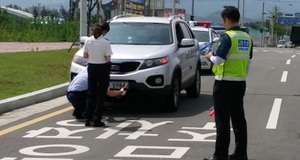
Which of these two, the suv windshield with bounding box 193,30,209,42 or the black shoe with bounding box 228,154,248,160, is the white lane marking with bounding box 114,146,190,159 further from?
the suv windshield with bounding box 193,30,209,42

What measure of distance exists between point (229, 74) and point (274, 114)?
15.4 feet

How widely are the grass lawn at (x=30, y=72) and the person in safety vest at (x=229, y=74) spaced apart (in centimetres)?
626

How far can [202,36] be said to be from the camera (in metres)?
23.0

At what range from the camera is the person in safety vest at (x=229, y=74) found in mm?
7422

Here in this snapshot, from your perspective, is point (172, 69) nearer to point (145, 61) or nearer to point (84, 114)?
point (145, 61)

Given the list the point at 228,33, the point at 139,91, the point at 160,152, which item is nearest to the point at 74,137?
the point at 160,152

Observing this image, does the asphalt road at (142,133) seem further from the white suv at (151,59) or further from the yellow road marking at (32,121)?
the white suv at (151,59)

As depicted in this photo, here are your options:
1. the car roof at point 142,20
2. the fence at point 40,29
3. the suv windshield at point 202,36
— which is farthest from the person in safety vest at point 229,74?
the fence at point 40,29

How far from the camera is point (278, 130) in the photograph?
402 inches

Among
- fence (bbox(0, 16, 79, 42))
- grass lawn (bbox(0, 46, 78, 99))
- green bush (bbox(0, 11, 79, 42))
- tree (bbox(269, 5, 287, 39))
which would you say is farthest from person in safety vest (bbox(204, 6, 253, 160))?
tree (bbox(269, 5, 287, 39))

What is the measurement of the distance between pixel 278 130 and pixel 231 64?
3.02 meters

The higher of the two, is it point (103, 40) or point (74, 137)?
point (103, 40)

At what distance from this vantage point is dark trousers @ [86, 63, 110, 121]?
10305mm

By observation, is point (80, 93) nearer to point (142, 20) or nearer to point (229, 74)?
point (142, 20)
